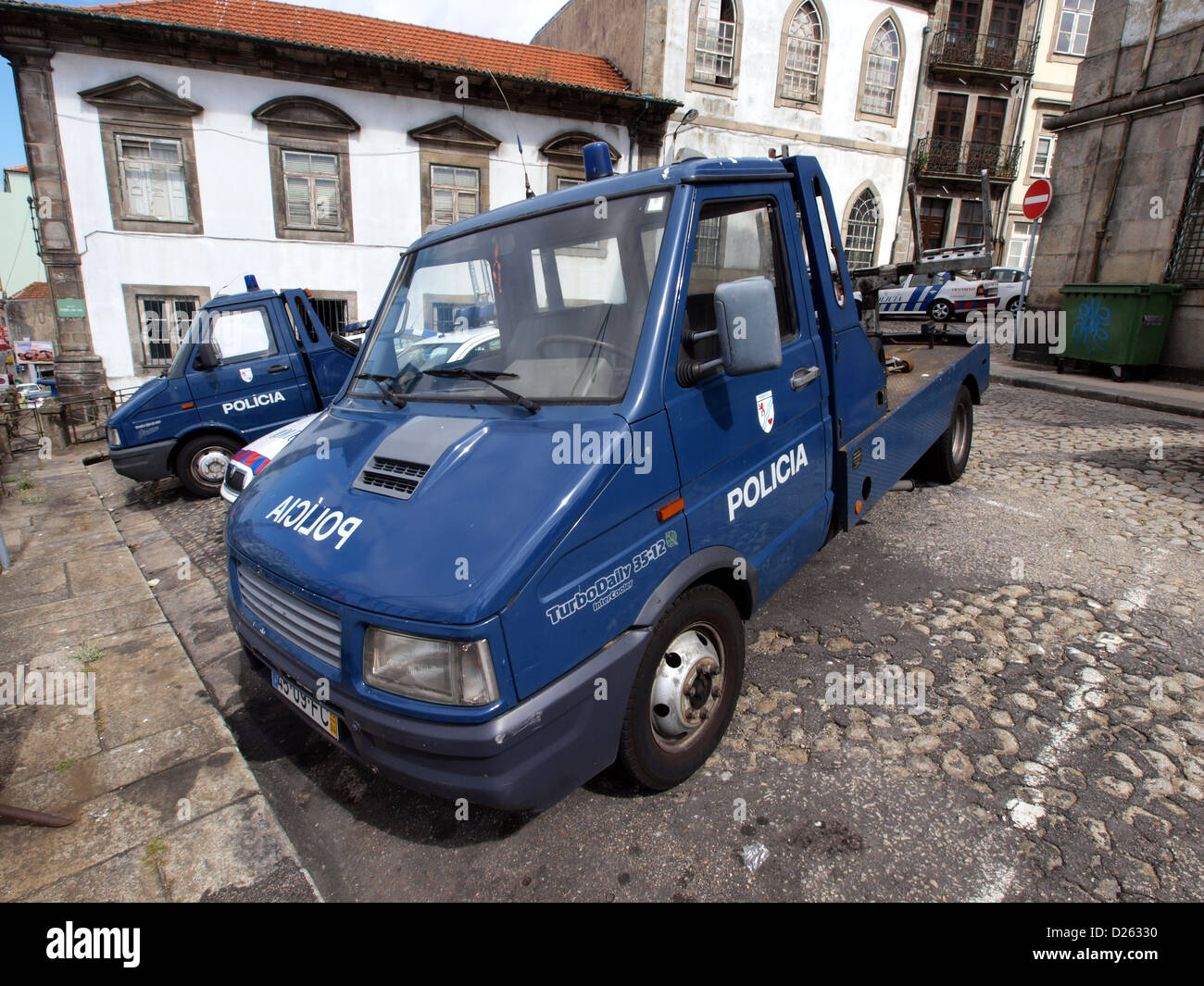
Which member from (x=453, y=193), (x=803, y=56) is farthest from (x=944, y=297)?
(x=453, y=193)

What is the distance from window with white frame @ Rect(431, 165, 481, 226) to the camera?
17188 millimetres

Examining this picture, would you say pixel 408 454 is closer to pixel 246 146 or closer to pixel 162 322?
pixel 162 322

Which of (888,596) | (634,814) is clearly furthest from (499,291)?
(888,596)

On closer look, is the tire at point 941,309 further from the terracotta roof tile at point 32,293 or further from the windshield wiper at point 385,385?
the terracotta roof tile at point 32,293

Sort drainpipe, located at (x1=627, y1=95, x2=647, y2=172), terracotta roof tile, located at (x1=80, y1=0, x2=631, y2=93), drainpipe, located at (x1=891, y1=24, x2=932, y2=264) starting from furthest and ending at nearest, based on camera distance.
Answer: drainpipe, located at (x1=891, y1=24, x2=932, y2=264) < drainpipe, located at (x1=627, y1=95, x2=647, y2=172) < terracotta roof tile, located at (x1=80, y1=0, x2=631, y2=93)

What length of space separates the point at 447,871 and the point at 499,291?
2.36 meters

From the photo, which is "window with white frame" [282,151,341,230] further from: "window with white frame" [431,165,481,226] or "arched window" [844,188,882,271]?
"arched window" [844,188,882,271]

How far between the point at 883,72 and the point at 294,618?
2712 centimetres

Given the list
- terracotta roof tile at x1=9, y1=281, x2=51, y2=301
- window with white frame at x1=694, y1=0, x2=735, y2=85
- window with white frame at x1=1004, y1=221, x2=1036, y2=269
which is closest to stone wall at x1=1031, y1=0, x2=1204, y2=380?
window with white frame at x1=694, y1=0, x2=735, y2=85

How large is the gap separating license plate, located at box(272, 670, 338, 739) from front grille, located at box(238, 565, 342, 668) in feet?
0.64

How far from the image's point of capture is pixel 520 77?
1667 centimetres

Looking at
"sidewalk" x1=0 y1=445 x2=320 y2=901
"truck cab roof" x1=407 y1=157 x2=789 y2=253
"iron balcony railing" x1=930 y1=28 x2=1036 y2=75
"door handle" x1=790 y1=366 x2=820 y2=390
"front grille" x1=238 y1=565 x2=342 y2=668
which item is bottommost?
"sidewalk" x1=0 y1=445 x2=320 y2=901

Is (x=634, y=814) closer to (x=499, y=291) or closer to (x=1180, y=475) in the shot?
(x=499, y=291)

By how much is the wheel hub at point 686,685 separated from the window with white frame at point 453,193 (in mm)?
17119
